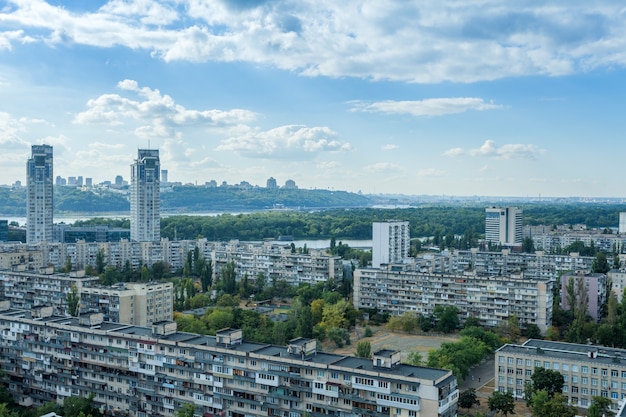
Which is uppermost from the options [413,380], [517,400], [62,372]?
[413,380]

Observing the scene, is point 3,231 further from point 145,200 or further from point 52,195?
point 145,200

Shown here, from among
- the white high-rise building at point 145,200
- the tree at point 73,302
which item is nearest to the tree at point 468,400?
the tree at point 73,302

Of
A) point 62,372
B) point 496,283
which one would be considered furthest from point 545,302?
point 62,372

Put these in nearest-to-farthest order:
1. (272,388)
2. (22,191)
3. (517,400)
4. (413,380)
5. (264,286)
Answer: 1. (413,380)
2. (272,388)
3. (517,400)
4. (264,286)
5. (22,191)

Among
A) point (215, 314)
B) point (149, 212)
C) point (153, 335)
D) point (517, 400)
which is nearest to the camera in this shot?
point (153, 335)

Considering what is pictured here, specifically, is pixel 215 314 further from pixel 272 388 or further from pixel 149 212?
pixel 149 212

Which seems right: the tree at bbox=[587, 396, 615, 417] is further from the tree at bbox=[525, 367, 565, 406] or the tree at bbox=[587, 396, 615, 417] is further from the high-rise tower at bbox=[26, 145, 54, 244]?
the high-rise tower at bbox=[26, 145, 54, 244]

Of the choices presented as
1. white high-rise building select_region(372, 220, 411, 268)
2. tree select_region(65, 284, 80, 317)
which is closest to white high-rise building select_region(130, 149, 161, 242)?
Answer: white high-rise building select_region(372, 220, 411, 268)
